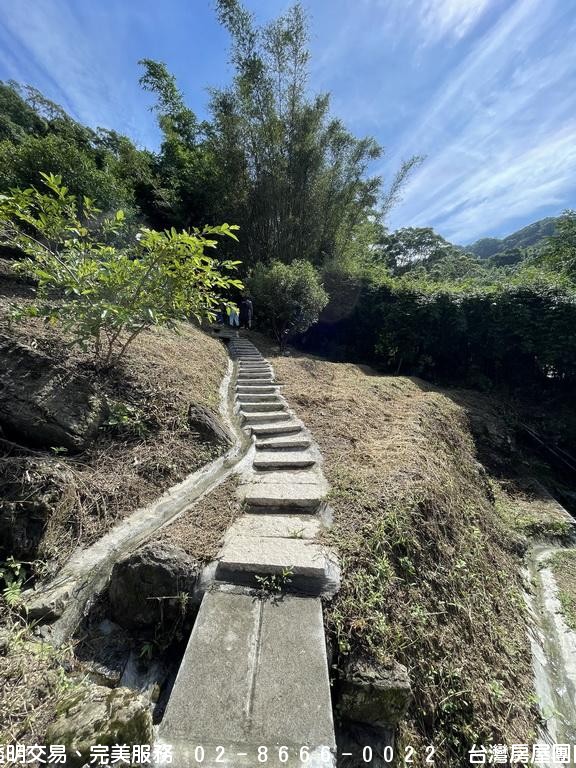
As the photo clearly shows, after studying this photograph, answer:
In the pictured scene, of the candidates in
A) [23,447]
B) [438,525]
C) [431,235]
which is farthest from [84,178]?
[431,235]

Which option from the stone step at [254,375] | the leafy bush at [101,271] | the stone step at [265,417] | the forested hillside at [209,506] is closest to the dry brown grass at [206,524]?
the forested hillside at [209,506]

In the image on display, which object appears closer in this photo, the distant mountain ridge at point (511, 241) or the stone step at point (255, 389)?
the stone step at point (255, 389)

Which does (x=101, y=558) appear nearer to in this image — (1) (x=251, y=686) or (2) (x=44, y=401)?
(1) (x=251, y=686)

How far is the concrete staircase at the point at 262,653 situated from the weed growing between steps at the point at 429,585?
17 centimetres

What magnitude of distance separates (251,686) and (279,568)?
0.47 metres

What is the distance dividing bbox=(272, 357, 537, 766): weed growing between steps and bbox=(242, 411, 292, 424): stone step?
28cm

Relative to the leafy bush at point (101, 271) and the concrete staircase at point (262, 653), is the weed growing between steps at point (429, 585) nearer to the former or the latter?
the concrete staircase at point (262, 653)

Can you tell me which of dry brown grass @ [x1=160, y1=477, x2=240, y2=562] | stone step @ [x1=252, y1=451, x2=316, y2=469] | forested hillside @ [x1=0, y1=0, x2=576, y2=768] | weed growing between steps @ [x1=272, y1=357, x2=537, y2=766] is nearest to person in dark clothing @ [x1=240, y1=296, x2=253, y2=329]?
forested hillside @ [x1=0, y1=0, x2=576, y2=768]

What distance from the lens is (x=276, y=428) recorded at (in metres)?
3.37

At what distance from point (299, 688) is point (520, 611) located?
247 centimetres

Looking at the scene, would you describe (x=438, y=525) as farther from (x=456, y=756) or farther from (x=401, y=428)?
(x=401, y=428)

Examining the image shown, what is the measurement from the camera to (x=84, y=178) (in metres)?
6.31

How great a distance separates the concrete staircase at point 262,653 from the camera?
1.03 m

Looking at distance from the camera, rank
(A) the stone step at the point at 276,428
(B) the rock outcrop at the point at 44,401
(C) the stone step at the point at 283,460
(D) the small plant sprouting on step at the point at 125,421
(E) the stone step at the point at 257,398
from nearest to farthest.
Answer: (B) the rock outcrop at the point at 44,401, (D) the small plant sprouting on step at the point at 125,421, (C) the stone step at the point at 283,460, (A) the stone step at the point at 276,428, (E) the stone step at the point at 257,398
